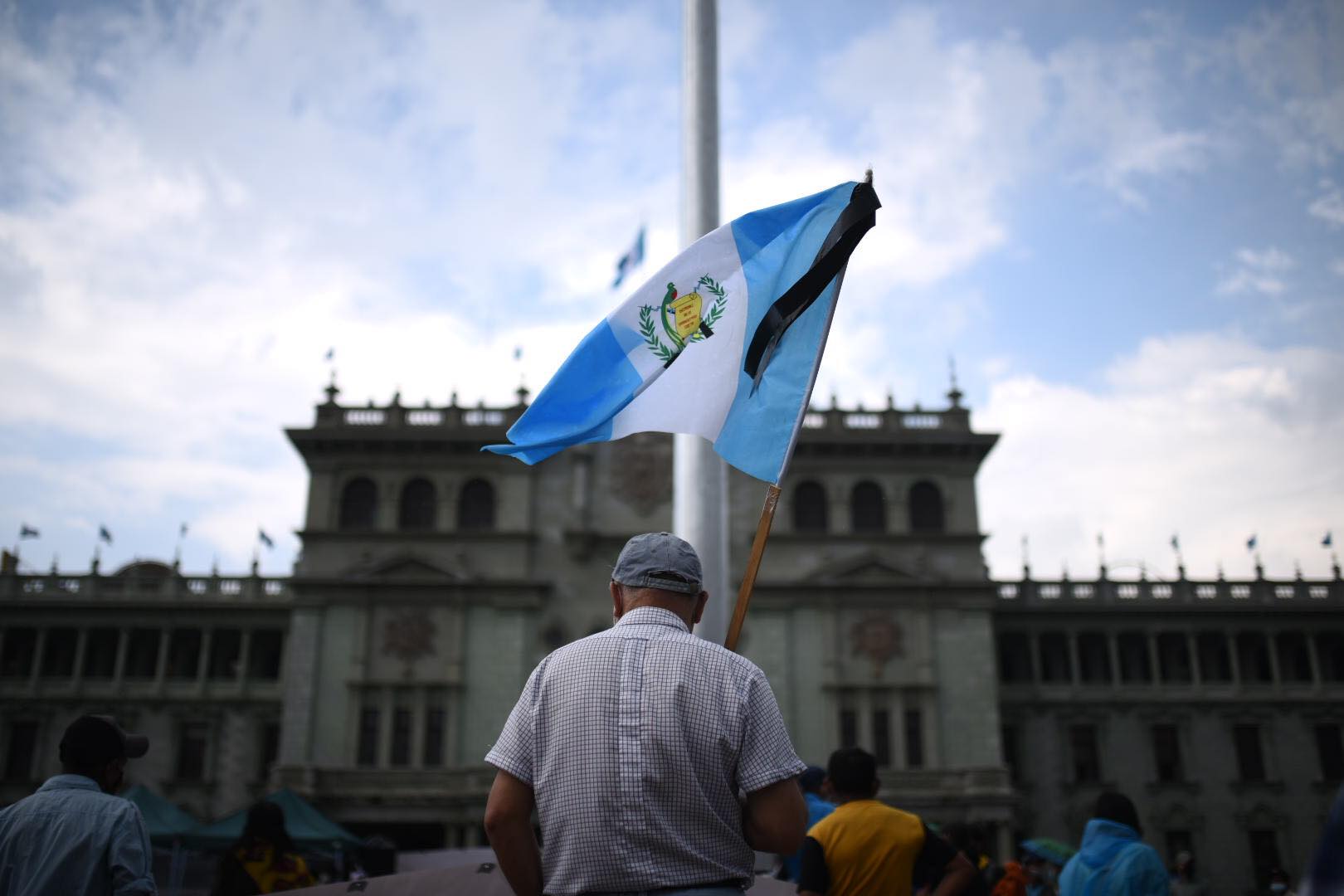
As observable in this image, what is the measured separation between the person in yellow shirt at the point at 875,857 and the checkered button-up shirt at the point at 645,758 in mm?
2026

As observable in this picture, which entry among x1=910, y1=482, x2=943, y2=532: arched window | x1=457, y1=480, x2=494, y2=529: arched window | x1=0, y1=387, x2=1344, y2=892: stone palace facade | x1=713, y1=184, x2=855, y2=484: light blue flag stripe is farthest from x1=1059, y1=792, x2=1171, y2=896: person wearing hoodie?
x1=457, y1=480, x2=494, y2=529: arched window

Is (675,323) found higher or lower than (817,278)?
lower

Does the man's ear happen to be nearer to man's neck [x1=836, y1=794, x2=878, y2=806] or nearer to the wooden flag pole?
the wooden flag pole

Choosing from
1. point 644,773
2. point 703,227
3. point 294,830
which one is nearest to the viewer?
point 644,773

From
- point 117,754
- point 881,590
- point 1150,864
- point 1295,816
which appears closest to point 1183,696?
point 1295,816

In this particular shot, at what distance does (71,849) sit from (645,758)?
2992 millimetres

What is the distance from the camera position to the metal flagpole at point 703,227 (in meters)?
9.59

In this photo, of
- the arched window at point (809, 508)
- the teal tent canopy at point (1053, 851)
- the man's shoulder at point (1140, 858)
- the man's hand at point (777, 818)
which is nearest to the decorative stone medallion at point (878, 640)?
the arched window at point (809, 508)

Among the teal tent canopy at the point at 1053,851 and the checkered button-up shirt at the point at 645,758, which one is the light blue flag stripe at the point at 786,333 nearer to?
the checkered button-up shirt at the point at 645,758

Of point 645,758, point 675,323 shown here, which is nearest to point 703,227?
point 675,323

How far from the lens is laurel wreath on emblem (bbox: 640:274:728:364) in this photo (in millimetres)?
6652

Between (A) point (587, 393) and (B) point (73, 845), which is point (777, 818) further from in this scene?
(A) point (587, 393)

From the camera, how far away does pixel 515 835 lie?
3.46 meters

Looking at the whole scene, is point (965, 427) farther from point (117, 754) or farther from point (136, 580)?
point (117, 754)
